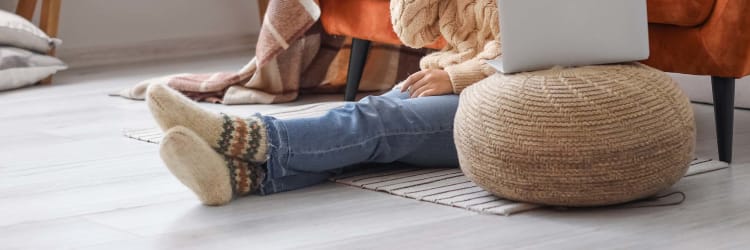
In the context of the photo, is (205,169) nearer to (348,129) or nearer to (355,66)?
(348,129)

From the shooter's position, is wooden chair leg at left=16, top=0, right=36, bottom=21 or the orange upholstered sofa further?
wooden chair leg at left=16, top=0, right=36, bottom=21

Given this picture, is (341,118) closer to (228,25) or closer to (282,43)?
(282,43)

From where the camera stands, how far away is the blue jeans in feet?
5.31

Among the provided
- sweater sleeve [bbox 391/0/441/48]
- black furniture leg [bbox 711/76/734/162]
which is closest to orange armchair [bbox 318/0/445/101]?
sweater sleeve [bbox 391/0/441/48]

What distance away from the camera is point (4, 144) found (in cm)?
227

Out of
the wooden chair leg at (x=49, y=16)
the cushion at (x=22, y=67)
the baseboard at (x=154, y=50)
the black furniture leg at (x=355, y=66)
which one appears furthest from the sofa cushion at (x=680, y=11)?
the baseboard at (x=154, y=50)

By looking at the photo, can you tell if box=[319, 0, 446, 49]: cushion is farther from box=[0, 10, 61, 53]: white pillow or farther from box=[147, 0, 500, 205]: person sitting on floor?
box=[0, 10, 61, 53]: white pillow

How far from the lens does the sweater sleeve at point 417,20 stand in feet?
5.91

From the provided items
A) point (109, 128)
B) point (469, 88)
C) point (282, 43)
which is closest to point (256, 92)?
point (282, 43)

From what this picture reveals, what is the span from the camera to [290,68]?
109 inches

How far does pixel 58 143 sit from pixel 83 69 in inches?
57.1

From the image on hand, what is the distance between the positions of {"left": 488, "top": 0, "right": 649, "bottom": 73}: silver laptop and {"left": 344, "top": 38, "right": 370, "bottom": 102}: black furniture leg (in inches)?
42.5

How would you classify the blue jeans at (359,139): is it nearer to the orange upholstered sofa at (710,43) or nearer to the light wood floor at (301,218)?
the light wood floor at (301,218)

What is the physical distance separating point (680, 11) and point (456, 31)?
0.35 meters
